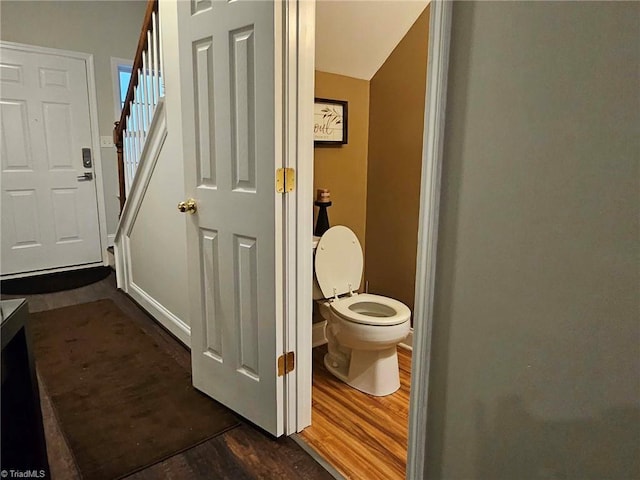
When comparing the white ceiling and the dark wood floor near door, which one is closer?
the dark wood floor near door

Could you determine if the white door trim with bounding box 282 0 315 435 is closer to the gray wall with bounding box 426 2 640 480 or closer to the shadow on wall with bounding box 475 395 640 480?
the gray wall with bounding box 426 2 640 480

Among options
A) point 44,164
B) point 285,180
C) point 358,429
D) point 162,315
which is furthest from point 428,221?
point 44,164

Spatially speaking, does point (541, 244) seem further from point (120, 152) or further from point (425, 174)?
point (120, 152)

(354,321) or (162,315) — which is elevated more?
(354,321)

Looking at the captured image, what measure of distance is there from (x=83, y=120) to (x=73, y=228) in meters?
1.06

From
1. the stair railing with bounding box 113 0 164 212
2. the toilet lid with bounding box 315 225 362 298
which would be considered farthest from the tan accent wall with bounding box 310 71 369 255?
the stair railing with bounding box 113 0 164 212

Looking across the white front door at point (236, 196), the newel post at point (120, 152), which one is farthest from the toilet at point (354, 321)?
the newel post at point (120, 152)

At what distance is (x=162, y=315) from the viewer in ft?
9.11

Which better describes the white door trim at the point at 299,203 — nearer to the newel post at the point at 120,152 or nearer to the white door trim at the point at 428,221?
the white door trim at the point at 428,221

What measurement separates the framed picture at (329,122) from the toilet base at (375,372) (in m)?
1.17

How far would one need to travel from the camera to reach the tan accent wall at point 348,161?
239 centimetres

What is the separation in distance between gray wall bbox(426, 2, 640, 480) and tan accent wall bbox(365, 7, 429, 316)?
1444 mm

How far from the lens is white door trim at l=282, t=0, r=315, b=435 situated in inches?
57.1

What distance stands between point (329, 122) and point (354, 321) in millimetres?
1130
